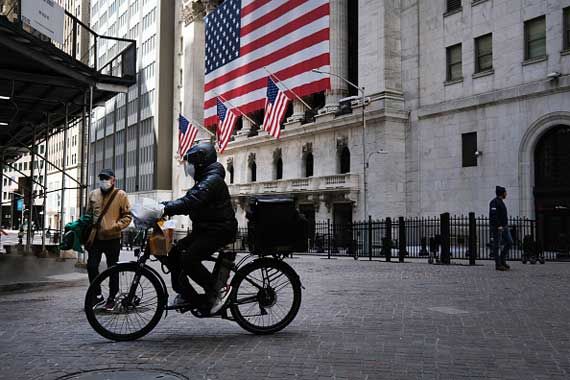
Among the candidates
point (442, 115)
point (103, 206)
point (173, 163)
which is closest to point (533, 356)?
point (103, 206)


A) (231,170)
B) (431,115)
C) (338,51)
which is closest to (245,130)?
(231,170)

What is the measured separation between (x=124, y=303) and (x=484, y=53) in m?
31.2

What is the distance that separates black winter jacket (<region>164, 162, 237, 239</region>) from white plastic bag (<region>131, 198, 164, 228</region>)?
227 millimetres

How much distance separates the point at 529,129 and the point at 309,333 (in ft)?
87.4

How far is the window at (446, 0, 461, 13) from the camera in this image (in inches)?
1361

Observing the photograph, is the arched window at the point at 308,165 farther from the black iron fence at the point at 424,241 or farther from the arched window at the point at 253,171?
the black iron fence at the point at 424,241

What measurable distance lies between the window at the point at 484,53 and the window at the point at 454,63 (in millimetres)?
1224

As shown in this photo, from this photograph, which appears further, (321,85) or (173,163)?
(173,163)

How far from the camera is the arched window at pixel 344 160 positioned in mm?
41344

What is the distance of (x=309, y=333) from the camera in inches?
248

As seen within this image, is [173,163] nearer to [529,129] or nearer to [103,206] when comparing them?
[529,129]

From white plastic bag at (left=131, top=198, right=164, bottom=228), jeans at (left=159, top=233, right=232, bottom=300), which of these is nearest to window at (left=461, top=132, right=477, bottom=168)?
jeans at (left=159, top=233, right=232, bottom=300)

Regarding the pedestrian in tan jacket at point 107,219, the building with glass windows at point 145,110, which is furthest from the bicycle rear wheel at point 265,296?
the building with glass windows at point 145,110

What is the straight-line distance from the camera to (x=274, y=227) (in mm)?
5996
